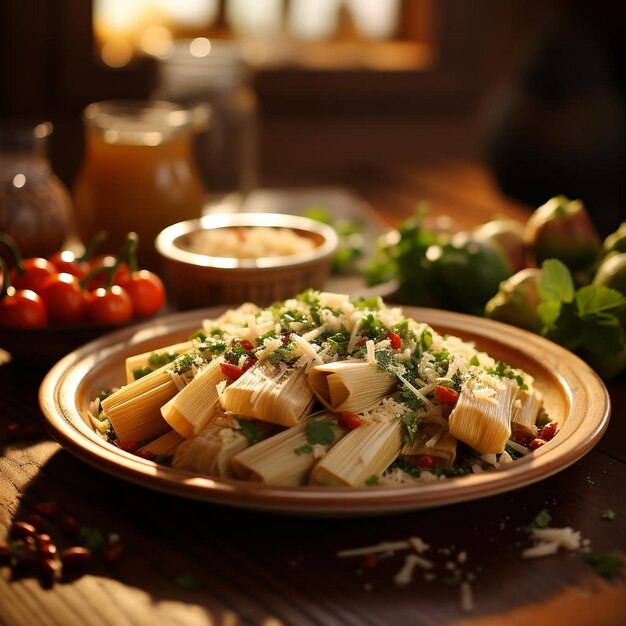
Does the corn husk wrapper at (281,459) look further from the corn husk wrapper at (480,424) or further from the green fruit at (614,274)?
the green fruit at (614,274)

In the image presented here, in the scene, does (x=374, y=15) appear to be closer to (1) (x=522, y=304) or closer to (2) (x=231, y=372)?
(1) (x=522, y=304)

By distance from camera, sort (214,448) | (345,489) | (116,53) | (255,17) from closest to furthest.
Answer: (345,489)
(214,448)
(116,53)
(255,17)

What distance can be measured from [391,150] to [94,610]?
13.1ft

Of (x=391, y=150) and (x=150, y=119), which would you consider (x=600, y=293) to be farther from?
(x=391, y=150)

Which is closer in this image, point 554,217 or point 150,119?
point 554,217

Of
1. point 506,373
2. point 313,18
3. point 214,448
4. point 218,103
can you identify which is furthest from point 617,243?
point 313,18

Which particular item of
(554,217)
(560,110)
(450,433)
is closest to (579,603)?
(450,433)

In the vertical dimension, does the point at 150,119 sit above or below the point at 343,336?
above

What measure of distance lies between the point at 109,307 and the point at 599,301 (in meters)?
0.88

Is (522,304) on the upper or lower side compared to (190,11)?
lower

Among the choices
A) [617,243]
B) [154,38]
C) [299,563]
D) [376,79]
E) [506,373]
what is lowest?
[299,563]

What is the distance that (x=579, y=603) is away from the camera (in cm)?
101

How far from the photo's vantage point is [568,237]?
1.89 meters

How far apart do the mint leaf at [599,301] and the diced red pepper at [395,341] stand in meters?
0.41
